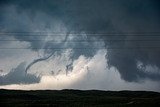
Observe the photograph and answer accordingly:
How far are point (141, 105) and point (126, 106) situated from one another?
29.5ft

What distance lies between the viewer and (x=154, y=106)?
6358 inches

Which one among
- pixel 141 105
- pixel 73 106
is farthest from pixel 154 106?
pixel 73 106

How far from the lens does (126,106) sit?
167 meters

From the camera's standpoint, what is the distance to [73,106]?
194000 millimetres

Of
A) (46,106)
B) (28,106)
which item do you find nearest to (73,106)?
(46,106)

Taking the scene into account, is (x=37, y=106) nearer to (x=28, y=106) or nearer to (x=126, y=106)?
(x=28, y=106)

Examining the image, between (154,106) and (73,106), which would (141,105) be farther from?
(73,106)

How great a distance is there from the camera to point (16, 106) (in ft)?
649

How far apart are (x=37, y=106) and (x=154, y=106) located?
80545 millimetres

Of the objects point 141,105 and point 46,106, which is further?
point 46,106

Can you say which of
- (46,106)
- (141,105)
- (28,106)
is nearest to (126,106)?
(141,105)

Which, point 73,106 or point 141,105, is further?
point 73,106

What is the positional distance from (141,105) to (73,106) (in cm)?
5071

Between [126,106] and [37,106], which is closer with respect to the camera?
[126,106]
